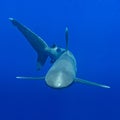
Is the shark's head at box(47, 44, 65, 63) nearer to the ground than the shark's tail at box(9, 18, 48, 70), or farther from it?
nearer to the ground

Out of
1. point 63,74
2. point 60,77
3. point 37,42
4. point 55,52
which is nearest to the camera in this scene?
point 60,77

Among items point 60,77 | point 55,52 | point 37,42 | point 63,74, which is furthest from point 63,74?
point 37,42

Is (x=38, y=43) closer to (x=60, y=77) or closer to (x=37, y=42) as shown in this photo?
(x=37, y=42)

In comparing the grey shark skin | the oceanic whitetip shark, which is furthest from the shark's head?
the oceanic whitetip shark

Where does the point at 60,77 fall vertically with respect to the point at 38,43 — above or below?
below

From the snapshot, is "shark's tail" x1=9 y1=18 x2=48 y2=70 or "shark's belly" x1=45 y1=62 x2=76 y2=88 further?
"shark's tail" x1=9 y1=18 x2=48 y2=70

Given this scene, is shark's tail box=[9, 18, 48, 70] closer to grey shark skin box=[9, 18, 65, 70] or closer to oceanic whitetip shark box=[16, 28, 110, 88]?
grey shark skin box=[9, 18, 65, 70]

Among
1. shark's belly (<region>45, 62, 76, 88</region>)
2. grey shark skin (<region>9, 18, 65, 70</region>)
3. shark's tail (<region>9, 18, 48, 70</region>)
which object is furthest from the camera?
shark's tail (<region>9, 18, 48, 70</region>)

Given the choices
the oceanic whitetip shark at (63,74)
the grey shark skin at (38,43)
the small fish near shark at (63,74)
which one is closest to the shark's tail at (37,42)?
the grey shark skin at (38,43)

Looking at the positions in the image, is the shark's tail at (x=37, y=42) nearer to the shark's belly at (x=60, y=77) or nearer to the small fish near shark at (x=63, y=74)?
the small fish near shark at (x=63, y=74)

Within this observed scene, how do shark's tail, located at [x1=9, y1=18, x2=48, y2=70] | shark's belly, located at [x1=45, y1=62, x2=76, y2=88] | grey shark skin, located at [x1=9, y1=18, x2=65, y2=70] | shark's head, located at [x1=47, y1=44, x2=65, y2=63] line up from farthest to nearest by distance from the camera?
shark's tail, located at [x1=9, y1=18, x2=48, y2=70]
grey shark skin, located at [x1=9, y1=18, x2=65, y2=70]
shark's head, located at [x1=47, y1=44, x2=65, y2=63]
shark's belly, located at [x1=45, y1=62, x2=76, y2=88]

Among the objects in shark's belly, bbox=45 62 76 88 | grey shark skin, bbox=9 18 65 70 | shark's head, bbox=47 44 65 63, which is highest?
grey shark skin, bbox=9 18 65 70

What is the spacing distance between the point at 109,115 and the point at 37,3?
24.5 ft

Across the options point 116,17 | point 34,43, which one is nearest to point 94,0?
point 116,17
